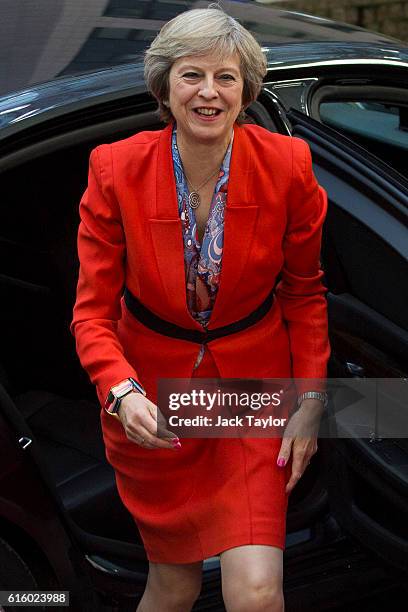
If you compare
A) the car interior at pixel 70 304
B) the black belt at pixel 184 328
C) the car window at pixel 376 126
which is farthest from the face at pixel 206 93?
the car window at pixel 376 126

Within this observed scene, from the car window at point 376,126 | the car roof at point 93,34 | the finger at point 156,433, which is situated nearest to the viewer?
the finger at point 156,433

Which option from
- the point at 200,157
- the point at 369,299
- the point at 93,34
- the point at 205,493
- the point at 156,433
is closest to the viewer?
the point at 156,433

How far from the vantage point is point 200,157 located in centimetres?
230

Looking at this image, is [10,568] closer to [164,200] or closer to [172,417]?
[172,417]

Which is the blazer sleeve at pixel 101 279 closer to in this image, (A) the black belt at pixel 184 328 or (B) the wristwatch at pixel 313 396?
(A) the black belt at pixel 184 328

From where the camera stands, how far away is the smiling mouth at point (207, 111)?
7.32 ft

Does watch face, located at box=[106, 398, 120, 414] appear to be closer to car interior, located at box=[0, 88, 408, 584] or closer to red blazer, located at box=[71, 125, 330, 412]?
red blazer, located at box=[71, 125, 330, 412]

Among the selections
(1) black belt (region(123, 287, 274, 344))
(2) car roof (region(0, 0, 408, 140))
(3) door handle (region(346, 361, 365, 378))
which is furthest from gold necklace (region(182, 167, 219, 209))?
(3) door handle (region(346, 361, 365, 378))

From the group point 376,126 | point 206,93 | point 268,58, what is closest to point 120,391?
point 206,93

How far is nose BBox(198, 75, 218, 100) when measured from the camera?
221 centimetres

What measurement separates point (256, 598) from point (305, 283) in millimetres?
600

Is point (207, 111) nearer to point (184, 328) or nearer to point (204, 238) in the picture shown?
point (204, 238)

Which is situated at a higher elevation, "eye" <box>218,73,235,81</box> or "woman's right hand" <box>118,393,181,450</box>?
"eye" <box>218,73,235,81</box>

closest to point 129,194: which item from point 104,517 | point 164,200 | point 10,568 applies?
point 164,200
